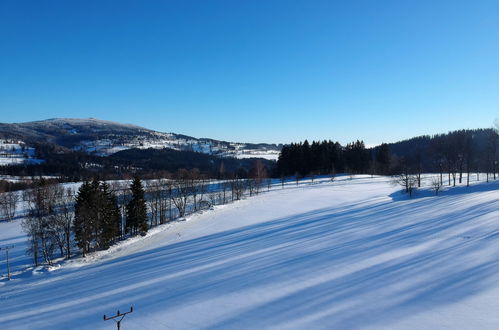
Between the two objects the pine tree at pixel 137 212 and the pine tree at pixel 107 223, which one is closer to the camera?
the pine tree at pixel 107 223

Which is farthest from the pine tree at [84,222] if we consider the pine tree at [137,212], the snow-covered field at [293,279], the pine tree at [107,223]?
the pine tree at [137,212]

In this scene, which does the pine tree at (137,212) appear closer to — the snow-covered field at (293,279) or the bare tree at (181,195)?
the snow-covered field at (293,279)

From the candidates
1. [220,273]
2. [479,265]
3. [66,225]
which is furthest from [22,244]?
[479,265]

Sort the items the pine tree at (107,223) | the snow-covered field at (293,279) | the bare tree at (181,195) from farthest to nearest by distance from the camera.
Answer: the bare tree at (181,195) → the pine tree at (107,223) → the snow-covered field at (293,279)

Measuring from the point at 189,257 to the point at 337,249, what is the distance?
41.8 ft

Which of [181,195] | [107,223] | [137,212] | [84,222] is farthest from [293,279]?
[181,195]

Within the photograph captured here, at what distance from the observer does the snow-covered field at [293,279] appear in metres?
13.2

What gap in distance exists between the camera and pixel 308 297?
1506cm

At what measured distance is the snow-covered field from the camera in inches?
520

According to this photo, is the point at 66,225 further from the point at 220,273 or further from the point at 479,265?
the point at 479,265

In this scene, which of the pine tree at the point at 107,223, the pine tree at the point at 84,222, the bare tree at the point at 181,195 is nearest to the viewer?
the pine tree at the point at 84,222

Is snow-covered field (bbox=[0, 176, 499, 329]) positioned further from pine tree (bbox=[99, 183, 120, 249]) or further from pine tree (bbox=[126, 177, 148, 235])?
pine tree (bbox=[126, 177, 148, 235])

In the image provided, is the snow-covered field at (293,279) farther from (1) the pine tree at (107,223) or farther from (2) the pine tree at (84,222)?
(2) the pine tree at (84,222)

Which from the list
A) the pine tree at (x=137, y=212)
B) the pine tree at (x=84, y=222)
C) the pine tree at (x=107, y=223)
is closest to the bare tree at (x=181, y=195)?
the pine tree at (x=137, y=212)
